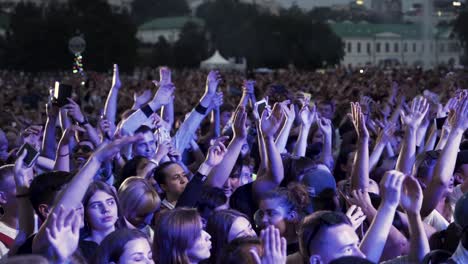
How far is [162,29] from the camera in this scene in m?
145

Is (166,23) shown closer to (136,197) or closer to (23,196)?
(136,197)

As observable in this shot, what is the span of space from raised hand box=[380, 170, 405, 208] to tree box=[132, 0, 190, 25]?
484 feet

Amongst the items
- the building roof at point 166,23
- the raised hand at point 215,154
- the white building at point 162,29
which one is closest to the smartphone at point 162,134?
the raised hand at point 215,154

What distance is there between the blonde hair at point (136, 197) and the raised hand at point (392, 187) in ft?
5.11

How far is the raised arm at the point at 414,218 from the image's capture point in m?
5.58

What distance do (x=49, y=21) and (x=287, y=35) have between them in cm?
3040

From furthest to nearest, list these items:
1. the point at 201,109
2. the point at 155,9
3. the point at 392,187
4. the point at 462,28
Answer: the point at 155,9, the point at 462,28, the point at 201,109, the point at 392,187

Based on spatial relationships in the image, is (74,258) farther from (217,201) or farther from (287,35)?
(287,35)

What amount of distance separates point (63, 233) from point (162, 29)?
141 meters

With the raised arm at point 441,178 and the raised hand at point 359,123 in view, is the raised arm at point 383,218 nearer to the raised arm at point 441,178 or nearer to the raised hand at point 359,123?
the raised arm at point 441,178

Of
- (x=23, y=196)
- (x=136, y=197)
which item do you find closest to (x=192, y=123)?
(x=136, y=197)

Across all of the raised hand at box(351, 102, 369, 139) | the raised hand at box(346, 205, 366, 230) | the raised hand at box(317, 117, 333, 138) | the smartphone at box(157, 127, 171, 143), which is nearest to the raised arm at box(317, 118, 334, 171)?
the raised hand at box(317, 117, 333, 138)

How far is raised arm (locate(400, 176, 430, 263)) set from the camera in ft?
18.3

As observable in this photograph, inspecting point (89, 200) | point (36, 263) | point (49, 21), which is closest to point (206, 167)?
point (89, 200)
